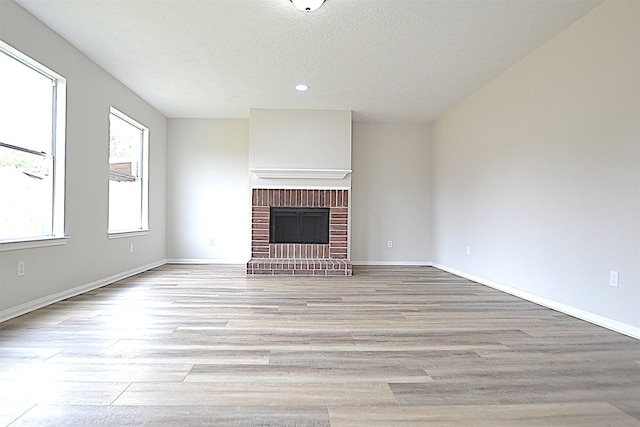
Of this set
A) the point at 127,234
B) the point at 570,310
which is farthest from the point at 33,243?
the point at 570,310

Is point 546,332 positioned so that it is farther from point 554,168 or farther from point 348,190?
point 348,190

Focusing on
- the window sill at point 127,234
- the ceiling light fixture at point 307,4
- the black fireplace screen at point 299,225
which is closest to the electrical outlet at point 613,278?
the ceiling light fixture at point 307,4

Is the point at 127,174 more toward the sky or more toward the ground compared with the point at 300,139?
more toward the ground

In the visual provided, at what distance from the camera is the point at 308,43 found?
3.53 metres

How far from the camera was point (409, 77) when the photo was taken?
4.35 metres

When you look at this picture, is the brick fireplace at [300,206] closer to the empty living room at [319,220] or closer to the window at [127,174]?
the empty living room at [319,220]

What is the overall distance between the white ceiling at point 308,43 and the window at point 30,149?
1.57 feet

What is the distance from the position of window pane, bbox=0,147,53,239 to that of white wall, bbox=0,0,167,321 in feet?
0.55

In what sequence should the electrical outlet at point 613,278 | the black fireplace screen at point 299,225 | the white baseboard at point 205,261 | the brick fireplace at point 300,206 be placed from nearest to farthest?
1. the electrical outlet at point 613,278
2. the brick fireplace at point 300,206
3. the black fireplace screen at point 299,225
4. the white baseboard at point 205,261

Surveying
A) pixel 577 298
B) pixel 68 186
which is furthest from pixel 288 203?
pixel 577 298

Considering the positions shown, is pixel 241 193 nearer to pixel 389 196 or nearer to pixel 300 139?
pixel 300 139

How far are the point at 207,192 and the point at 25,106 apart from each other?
10.7 ft

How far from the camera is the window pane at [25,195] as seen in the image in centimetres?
294

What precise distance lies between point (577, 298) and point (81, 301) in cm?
426
